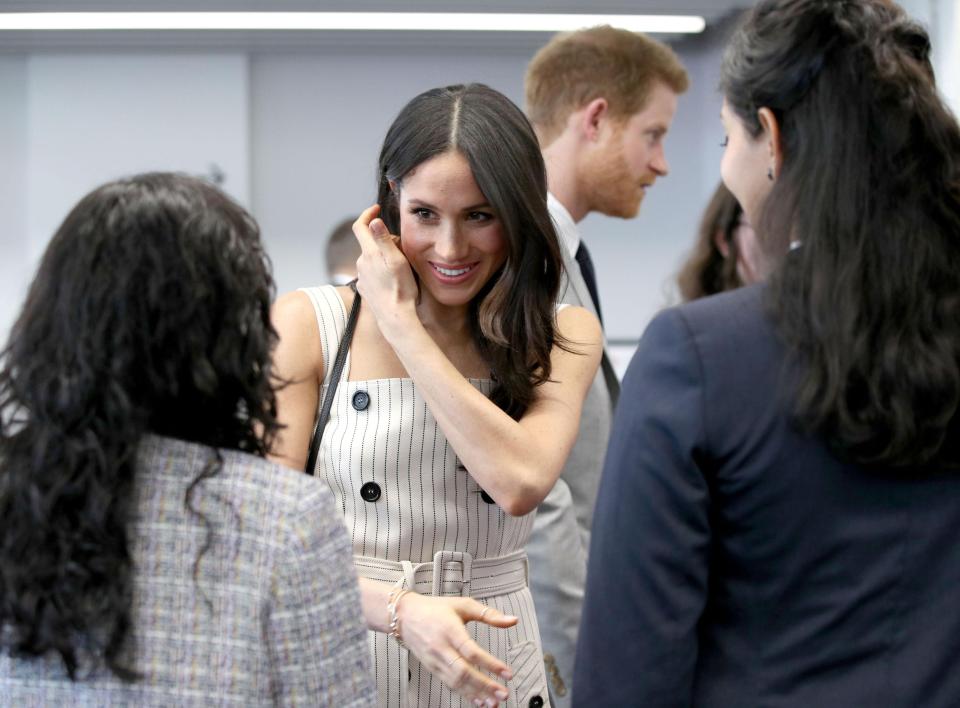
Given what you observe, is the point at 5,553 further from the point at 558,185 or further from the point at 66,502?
the point at 558,185

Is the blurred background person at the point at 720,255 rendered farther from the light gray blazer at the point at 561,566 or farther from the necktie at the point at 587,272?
the light gray blazer at the point at 561,566

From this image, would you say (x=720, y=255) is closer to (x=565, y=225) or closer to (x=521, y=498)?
(x=565, y=225)

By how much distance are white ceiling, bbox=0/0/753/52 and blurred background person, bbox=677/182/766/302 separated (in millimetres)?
3418

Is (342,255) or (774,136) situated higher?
(774,136)

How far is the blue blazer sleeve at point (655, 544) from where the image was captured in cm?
122

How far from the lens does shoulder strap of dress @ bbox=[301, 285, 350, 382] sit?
1784mm

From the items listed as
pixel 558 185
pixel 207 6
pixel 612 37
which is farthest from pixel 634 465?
pixel 207 6

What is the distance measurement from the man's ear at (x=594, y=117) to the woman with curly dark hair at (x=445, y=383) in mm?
1050

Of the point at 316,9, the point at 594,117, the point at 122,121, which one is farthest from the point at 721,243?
the point at 122,121

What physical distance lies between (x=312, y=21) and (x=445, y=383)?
5.18 meters

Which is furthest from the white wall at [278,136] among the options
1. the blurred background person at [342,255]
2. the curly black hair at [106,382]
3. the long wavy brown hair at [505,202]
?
the curly black hair at [106,382]

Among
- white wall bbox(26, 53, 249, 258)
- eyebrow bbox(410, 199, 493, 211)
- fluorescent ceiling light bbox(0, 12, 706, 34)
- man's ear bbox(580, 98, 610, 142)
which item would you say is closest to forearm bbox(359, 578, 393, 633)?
eyebrow bbox(410, 199, 493, 211)

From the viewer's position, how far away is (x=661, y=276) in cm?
781

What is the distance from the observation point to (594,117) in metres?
2.88
